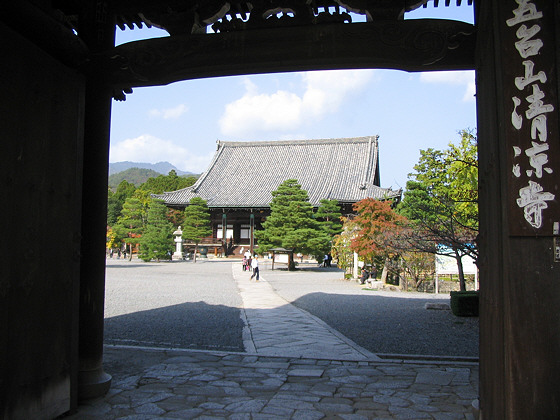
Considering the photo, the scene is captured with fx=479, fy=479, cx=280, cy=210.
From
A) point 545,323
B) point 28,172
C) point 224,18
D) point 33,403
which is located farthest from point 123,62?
point 545,323

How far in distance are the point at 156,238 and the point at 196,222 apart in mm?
3199

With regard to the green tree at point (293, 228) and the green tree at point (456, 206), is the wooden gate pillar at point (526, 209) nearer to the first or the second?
the green tree at point (456, 206)

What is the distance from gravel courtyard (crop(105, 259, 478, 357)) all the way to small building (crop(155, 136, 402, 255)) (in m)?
17.3

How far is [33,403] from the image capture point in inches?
124

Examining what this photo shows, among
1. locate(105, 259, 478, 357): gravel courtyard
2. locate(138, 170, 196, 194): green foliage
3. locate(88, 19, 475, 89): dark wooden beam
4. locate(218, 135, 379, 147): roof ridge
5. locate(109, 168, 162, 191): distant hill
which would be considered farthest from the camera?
locate(109, 168, 162, 191): distant hill

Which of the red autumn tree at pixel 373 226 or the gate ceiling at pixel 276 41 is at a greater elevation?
the gate ceiling at pixel 276 41

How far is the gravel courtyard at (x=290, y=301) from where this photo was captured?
6.53 meters

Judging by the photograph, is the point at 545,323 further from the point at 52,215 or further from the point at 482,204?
the point at 52,215

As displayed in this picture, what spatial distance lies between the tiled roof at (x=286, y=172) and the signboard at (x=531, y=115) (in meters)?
28.5

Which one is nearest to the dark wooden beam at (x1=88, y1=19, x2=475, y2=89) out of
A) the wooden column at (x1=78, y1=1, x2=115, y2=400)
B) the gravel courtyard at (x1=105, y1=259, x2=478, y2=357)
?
the wooden column at (x1=78, y1=1, x2=115, y2=400)

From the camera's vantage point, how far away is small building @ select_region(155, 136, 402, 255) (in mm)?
33125

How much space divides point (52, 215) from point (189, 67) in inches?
60.6

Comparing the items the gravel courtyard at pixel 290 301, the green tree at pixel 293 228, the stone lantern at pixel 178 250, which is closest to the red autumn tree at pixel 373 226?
the gravel courtyard at pixel 290 301

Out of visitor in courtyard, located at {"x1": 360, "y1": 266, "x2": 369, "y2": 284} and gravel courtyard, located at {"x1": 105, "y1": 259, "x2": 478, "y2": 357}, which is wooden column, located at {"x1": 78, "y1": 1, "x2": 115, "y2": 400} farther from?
visitor in courtyard, located at {"x1": 360, "y1": 266, "x2": 369, "y2": 284}
